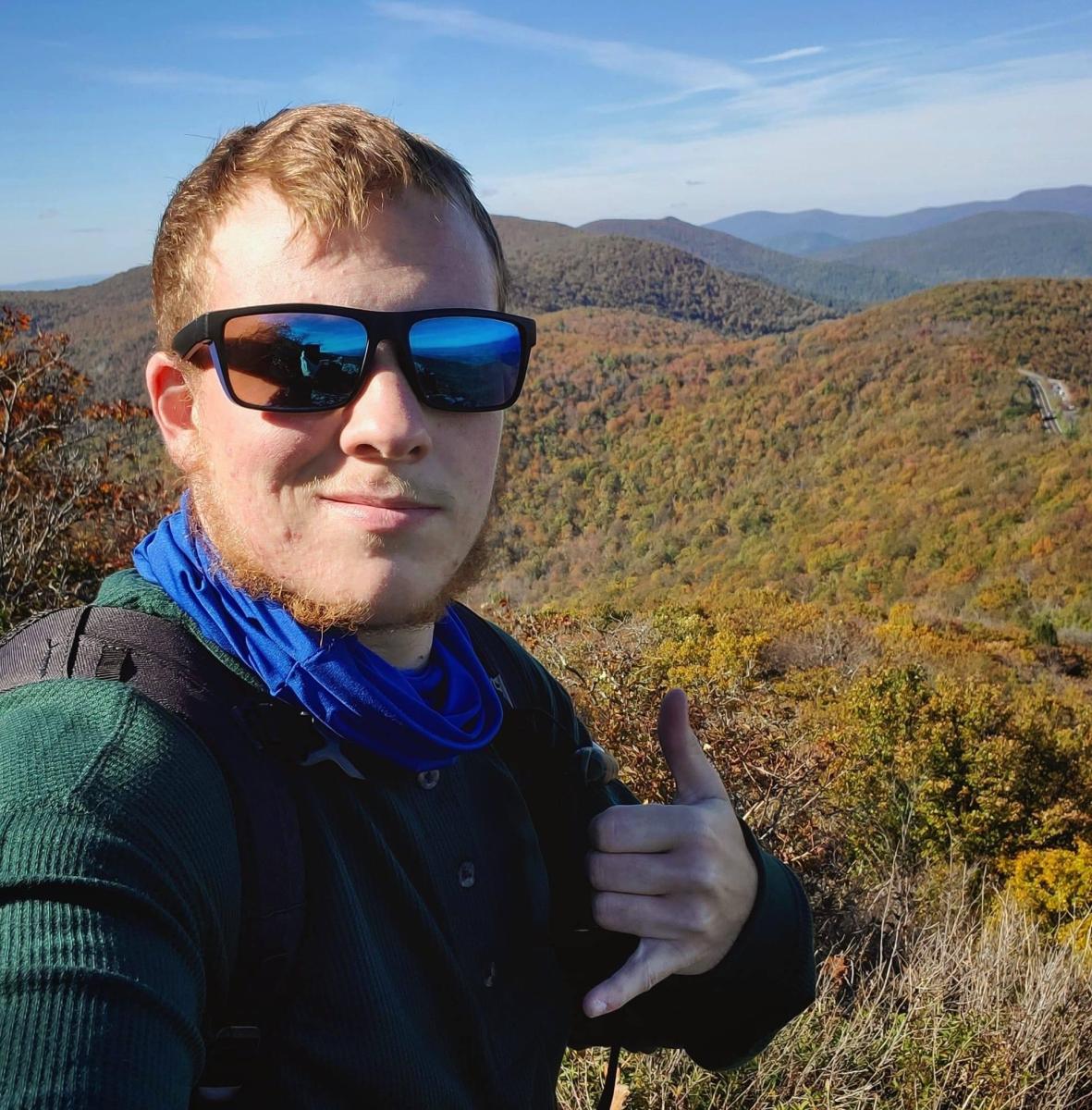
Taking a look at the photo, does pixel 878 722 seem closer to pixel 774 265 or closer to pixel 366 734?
pixel 366 734

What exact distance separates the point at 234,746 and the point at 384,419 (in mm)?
373

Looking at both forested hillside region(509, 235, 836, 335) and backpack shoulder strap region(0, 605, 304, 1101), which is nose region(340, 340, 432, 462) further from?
forested hillside region(509, 235, 836, 335)

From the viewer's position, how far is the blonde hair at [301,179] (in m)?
0.92

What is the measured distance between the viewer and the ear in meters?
1.05

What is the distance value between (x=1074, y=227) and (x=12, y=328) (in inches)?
9584

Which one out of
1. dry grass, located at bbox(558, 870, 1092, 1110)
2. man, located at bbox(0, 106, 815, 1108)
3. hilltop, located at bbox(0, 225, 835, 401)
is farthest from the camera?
hilltop, located at bbox(0, 225, 835, 401)

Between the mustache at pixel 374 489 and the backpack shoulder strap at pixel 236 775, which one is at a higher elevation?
the mustache at pixel 374 489

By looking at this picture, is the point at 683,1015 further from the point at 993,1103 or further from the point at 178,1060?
the point at 993,1103

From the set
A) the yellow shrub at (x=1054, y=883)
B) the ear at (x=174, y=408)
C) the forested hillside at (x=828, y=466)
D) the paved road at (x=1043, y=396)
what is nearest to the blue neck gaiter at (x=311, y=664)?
the ear at (x=174, y=408)

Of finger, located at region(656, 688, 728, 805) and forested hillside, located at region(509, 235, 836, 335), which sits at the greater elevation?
forested hillside, located at region(509, 235, 836, 335)

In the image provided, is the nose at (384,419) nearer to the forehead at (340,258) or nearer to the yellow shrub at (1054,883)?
the forehead at (340,258)

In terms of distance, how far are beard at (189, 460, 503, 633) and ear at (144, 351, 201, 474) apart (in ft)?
0.12

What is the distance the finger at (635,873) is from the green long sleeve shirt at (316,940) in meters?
0.09

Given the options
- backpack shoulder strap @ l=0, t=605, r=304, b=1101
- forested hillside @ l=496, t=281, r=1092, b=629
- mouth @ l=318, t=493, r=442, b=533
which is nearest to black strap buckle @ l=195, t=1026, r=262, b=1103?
backpack shoulder strap @ l=0, t=605, r=304, b=1101
